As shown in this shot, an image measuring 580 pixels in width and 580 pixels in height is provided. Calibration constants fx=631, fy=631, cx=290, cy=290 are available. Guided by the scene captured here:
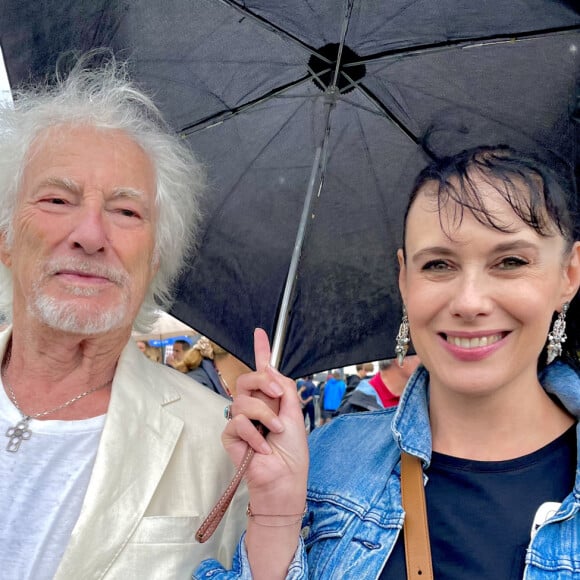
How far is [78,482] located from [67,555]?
199mm

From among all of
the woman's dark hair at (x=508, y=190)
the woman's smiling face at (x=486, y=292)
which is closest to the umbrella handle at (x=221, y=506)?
the woman's smiling face at (x=486, y=292)

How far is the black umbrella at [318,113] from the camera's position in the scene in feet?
6.63

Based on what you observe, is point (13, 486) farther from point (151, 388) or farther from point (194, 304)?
point (194, 304)

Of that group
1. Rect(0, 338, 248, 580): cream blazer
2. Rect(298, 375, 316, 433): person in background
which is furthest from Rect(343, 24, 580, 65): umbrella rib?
Rect(298, 375, 316, 433): person in background

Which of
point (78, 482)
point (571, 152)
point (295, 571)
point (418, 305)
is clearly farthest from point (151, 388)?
point (571, 152)

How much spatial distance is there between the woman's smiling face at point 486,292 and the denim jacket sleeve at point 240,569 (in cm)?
55

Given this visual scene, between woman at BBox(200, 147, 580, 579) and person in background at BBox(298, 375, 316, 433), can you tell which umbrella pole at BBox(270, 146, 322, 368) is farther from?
person in background at BBox(298, 375, 316, 433)

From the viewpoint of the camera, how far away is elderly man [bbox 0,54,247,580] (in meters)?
1.59

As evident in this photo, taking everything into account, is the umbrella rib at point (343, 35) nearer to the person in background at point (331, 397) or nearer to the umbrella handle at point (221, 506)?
the umbrella handle at point (221, 506)

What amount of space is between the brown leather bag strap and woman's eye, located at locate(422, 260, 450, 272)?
47 cm

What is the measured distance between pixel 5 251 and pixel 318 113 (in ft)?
3.94

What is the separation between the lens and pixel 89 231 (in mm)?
1798

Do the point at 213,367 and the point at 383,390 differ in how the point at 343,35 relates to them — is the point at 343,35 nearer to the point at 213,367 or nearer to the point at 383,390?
the point at 383,390

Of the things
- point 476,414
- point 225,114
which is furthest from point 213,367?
point 476,414
